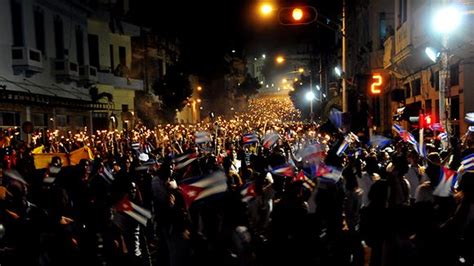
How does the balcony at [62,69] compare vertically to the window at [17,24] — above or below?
below

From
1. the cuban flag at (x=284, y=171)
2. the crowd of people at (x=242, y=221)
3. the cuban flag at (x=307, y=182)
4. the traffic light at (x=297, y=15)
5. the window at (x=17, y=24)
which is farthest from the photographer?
the window at (x=17, y=24)

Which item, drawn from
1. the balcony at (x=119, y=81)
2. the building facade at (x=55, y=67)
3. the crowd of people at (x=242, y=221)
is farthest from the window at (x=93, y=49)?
the crowd of people at (x=242, y=221)

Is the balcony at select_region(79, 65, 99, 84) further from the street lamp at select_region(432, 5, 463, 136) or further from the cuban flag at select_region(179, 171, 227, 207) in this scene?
the cuban flag at select_region(179, 171, 227, 207)

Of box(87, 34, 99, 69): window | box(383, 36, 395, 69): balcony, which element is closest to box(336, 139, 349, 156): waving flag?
box(383, 36, 395, 69): balcony

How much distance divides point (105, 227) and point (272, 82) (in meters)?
140

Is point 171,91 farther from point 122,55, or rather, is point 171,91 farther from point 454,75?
point 454,75

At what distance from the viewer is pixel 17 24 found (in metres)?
23.6

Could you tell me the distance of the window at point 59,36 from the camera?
90.7 ft

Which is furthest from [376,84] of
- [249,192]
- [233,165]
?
[249,192]

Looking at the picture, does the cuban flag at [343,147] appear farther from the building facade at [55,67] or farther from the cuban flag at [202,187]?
the building facade at [55,67]

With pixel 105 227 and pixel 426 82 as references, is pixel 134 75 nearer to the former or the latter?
pixel 426 82

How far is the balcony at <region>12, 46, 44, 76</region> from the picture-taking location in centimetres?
→ 2281

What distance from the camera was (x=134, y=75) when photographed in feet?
140

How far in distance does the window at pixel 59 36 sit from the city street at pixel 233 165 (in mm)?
72
